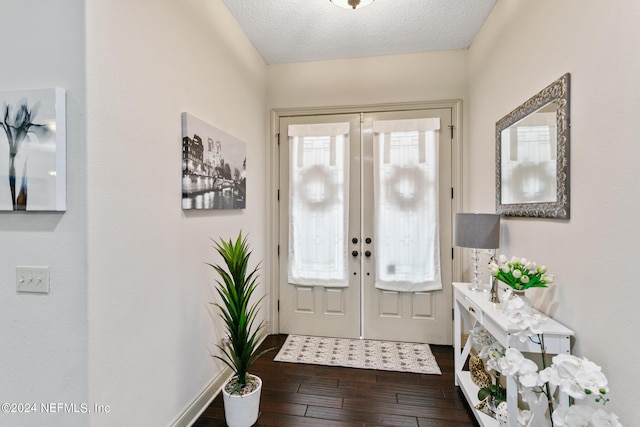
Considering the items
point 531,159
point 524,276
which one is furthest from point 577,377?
point 531,159

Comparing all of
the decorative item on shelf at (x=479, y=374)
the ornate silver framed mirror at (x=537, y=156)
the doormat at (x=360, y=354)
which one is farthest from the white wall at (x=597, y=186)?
the doormat at (x=360, y=354)

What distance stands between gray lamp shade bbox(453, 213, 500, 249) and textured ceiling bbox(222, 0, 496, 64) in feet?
5.62

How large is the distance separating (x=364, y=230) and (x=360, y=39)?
1871 millimetres

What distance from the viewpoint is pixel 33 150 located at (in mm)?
1292

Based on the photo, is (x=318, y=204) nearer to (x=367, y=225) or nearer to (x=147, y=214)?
(x=367, y=225)

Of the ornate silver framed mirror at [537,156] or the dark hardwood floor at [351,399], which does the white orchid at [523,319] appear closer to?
the ornate silver framed mirror at [537,156]

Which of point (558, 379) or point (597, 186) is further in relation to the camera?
point (597, 186)

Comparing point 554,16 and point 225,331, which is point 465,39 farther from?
point 225,331

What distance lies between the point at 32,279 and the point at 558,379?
218cm

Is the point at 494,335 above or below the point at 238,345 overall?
above

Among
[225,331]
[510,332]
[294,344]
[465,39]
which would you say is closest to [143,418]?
[225,331]

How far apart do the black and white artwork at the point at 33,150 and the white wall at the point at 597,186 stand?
224 centimetres

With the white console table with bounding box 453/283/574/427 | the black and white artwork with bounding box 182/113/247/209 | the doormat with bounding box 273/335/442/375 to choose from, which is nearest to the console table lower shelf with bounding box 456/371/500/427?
the white console table with bounding box 453/283/574/427

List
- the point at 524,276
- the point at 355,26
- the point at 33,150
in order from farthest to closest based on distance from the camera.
Answer: the point at 355,26 < the point at 524,276 < the point at 33,150
